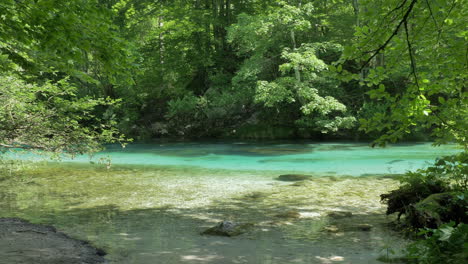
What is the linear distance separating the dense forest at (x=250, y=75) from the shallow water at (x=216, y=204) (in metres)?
1.43

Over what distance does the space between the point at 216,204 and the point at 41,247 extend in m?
4.50

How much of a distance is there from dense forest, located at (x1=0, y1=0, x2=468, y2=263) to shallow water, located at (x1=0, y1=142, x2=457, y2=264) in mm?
1434

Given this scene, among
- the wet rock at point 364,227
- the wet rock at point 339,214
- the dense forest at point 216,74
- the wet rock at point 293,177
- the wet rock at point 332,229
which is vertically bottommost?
the wet rock at point 332,229

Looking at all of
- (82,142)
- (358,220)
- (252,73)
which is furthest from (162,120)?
(358,220)

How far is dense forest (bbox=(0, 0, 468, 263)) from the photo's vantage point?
4.95 metres

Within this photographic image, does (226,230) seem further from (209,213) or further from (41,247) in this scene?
(41,247)

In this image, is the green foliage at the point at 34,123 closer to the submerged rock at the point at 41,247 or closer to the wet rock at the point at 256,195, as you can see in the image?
the submerged rock at the point at 41,247

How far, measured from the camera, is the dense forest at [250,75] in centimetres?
495

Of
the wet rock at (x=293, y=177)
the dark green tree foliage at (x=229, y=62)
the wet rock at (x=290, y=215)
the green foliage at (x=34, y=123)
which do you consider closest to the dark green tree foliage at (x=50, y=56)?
the green foliage at (x=34, y=123)

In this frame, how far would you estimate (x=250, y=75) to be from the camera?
22.6m

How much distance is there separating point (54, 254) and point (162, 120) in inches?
999

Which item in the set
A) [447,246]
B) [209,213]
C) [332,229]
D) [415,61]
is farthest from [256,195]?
[447,246]

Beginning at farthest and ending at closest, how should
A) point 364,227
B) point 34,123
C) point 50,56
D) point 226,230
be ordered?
point 34,123 → point 364,227 → point 226,230 → point 50,56

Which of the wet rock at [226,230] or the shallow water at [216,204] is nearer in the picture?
the shallow water at [216,204]
